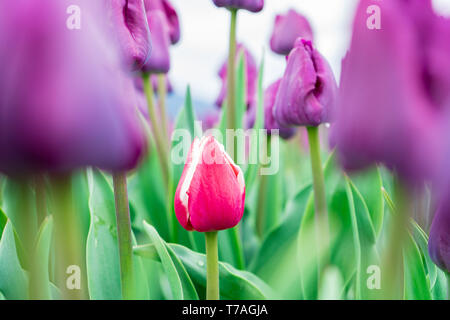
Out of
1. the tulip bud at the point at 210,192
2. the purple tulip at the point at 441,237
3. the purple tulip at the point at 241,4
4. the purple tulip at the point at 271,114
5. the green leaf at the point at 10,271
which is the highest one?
the purple tulip at the point at 241,4

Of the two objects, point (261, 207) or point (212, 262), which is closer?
point (212, 262)

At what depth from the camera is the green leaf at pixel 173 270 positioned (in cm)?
29

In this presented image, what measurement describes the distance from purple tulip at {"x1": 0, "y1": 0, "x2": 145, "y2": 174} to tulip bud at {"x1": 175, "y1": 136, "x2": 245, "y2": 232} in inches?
1.6

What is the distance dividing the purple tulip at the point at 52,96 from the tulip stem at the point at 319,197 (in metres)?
0.14

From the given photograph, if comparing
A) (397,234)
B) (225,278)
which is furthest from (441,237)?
(225,278)

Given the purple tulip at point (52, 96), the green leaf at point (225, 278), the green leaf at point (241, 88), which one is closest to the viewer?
the purple tulip at point (52, 96)

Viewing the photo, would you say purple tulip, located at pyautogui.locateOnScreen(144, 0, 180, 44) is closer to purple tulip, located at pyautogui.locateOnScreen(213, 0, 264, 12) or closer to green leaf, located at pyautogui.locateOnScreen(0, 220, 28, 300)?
purple tulip, located at pyautogui.locateOnScreen(213, 0, 264, 12)

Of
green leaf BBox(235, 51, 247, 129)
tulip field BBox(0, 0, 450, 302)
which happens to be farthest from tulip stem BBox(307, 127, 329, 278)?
green leaf BBox(235, 51, 247, 129)

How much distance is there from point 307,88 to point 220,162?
0.09 m

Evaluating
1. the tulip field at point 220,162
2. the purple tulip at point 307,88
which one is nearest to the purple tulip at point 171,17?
the tulip field at point 220,162

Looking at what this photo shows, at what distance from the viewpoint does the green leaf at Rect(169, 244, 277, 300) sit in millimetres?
325

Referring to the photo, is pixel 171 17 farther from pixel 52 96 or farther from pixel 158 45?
pixel 52 96

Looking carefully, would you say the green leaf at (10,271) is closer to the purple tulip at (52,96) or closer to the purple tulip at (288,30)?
the purple tulip at (52,96)

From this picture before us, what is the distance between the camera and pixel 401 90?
244 millimetres
